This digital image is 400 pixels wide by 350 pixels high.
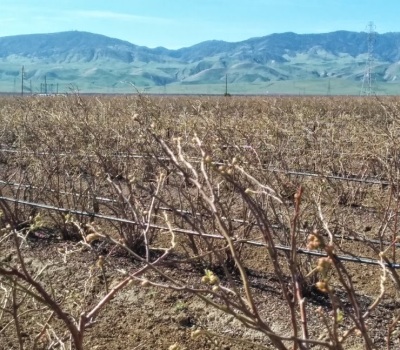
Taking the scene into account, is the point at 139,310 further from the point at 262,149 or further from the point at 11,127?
the point at 11,127

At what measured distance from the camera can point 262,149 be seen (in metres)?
6.45

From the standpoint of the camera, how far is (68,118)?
780 cm

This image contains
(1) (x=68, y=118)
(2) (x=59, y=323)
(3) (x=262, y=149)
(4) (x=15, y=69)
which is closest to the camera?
(2) (x=59, y=323)

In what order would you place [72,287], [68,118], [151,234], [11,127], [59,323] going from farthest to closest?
[11,127] → [68,118] → [151,234] → [72,287] → [59,323]

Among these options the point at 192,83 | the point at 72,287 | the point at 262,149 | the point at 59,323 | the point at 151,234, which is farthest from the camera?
the point at 192,83

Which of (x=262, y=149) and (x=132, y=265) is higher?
(x=262, y=149)

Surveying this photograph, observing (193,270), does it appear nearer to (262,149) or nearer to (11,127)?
(262,149)

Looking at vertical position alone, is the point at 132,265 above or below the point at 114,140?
below


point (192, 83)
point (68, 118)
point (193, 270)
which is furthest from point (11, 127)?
point (192, 83)

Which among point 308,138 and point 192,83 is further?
point 192,83

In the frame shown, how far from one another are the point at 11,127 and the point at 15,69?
186544 millimetres

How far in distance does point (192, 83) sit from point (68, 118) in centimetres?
16639

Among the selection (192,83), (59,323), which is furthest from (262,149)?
(192,83)

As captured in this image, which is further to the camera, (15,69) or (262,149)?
(15,69)
